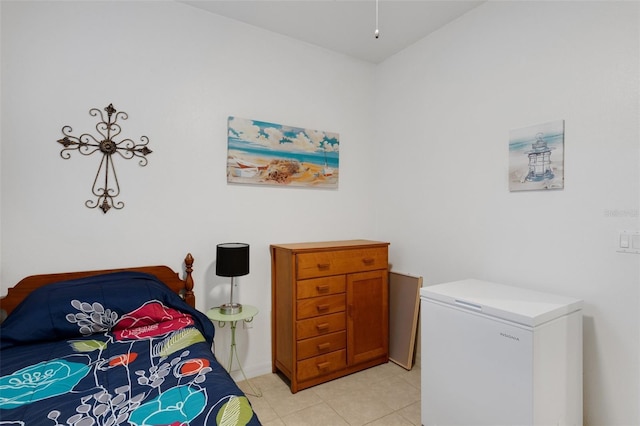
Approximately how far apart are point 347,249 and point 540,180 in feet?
4.58

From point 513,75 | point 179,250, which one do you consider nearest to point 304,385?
point 179,250

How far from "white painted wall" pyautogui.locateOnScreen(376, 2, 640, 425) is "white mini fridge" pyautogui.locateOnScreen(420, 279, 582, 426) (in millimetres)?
192

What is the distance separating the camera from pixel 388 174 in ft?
10.6

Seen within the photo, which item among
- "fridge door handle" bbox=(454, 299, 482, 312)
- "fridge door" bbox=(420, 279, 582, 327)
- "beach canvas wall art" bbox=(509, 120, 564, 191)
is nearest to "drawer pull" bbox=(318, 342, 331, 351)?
"fridge door" bbox=(420, 279, 582, 327)

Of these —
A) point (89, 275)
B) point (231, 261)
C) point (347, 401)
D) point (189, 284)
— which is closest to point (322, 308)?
point (347, 401)

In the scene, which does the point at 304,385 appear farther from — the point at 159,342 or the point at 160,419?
the point at 160,419

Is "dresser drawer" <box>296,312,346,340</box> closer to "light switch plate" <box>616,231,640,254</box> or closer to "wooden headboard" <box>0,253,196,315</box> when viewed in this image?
"wooden headboard" <box>0,253,196,315</box>

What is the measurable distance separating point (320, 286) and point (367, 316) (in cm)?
56

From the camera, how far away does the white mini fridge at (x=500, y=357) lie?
1.54 metres

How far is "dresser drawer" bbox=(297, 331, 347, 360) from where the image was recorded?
2.47 metres

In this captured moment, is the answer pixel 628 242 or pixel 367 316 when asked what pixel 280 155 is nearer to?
pixel 367 316

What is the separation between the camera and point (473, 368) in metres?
1.74

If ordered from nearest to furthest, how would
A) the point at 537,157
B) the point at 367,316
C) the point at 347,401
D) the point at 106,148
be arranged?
the point at 537,157, the point at 106,148, the point at 347,401, the point at 367,316

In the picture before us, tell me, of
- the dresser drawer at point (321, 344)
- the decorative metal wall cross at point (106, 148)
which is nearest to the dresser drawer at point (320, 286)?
the dresser drawer at point (321, 344)
